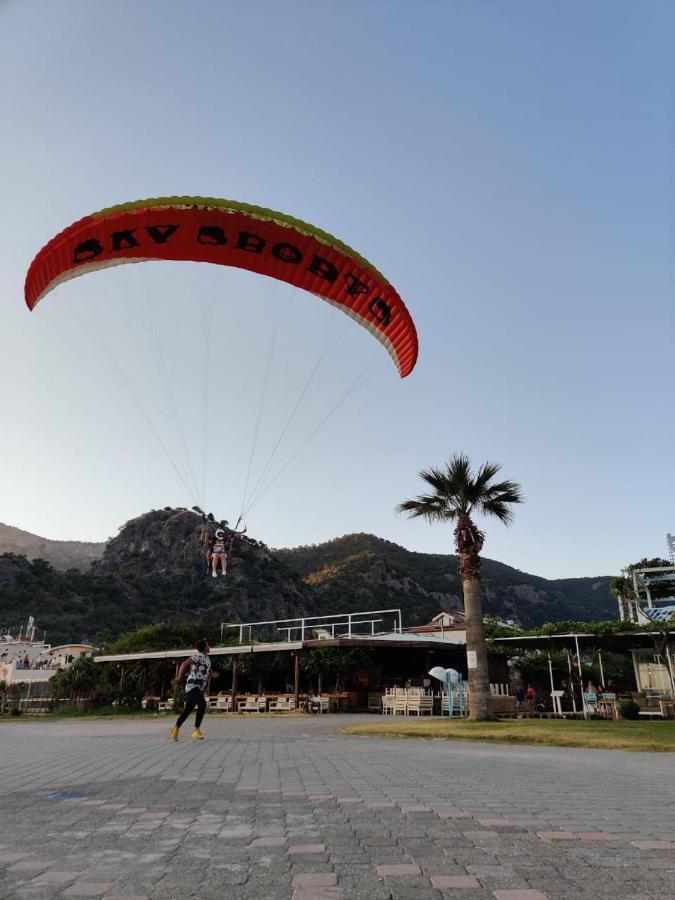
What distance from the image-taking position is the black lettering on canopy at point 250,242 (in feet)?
44.7

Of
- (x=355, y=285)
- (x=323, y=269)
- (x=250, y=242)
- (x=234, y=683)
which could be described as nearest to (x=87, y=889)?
(x=250, y=242)

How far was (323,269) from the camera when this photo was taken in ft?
47.3

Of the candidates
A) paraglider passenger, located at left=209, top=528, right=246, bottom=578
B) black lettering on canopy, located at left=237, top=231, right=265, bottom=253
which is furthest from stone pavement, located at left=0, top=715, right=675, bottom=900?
black lettering on canopy, located at left=237, top=231, right=265, bottom=253

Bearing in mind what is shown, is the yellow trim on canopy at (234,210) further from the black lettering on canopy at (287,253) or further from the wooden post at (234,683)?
the wooden post at (234,683)

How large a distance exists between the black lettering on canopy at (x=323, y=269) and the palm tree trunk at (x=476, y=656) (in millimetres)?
9885

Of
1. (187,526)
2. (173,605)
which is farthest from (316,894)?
(187,526)

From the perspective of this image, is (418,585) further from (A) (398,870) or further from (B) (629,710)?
(A) (398,870)

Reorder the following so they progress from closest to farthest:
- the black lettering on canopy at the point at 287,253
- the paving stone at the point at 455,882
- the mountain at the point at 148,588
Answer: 1. the paving stone at the point at 455,882
2. the black lettering on canopy at the point at 287,253
3. the mountain at the point at 148,588

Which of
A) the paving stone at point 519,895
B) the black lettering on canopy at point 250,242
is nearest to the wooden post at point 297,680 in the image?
the black lettering on canopy at point 250,242

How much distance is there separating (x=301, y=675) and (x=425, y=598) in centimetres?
7554

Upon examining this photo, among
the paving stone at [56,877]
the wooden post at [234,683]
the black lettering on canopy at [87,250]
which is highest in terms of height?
the black lettering on canopy at [87,250]

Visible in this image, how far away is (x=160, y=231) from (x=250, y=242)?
6.47ft

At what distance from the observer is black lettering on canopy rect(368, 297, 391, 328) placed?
49.5ft

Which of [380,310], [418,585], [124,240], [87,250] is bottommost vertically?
[87,250]
